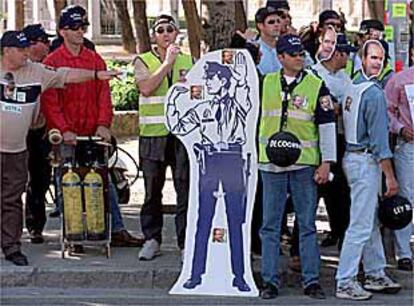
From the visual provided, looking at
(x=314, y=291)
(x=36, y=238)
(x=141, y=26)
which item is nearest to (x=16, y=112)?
(x=36, y=238)

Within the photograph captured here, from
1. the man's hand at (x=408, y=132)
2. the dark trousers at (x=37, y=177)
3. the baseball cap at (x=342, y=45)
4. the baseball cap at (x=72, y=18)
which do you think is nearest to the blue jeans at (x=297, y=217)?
the man's hand at (x=408, y=132)

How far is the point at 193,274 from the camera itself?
837 centimetres

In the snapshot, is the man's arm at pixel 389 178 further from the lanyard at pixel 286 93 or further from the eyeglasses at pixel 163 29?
the eyeglasses at pixel 163 29

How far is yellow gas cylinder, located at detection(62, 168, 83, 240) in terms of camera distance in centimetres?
880

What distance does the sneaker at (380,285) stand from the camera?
8359 millimetres

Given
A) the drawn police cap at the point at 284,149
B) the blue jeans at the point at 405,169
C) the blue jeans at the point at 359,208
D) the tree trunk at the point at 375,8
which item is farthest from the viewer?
the tree trunk at the point at 375,8

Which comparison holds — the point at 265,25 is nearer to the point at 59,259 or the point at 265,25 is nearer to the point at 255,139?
the point at 255,139

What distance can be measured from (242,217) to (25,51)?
7.11 feet

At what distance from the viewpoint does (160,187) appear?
29.4 ft

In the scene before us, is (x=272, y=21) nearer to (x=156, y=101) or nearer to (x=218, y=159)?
(x=156, y=101)

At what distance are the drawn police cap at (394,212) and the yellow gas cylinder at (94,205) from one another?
231cm

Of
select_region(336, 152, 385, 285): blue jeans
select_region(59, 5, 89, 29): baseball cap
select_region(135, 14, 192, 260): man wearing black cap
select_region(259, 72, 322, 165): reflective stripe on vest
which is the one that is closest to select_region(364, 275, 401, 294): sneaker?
select_region(336, 152, 385, 285): blue jeans

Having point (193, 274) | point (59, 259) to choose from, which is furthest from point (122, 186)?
point (193, 274)

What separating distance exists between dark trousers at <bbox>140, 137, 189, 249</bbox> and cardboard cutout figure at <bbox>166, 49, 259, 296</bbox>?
34 centimetres
